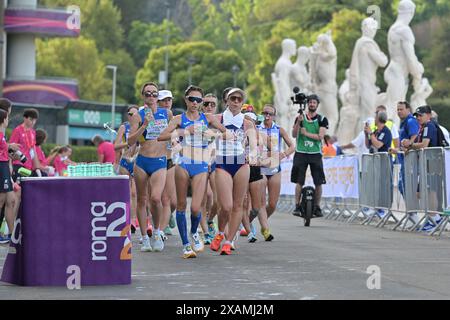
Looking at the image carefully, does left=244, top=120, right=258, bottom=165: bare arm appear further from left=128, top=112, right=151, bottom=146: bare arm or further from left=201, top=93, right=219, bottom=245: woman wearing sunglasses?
left=128, top=112, right=151, bottom=146: bare arm

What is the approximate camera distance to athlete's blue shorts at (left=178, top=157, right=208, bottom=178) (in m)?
16.3

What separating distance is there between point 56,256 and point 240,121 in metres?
4.62

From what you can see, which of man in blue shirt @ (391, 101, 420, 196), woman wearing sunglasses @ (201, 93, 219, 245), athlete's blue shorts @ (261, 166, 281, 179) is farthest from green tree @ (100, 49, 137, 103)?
woman wearing sunglasses @ (201, 93, 219, 245)

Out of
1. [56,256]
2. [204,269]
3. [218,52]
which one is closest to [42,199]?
[56,256]

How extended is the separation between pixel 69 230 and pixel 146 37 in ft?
422

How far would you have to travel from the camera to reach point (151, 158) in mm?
17203

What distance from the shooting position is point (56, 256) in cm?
1241

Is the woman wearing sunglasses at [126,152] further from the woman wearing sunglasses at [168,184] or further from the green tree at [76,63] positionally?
the green tree at [76,63]

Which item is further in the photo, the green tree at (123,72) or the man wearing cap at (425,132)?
the green tree at (123,72)

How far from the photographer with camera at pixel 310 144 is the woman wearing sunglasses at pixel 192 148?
7.30 meters

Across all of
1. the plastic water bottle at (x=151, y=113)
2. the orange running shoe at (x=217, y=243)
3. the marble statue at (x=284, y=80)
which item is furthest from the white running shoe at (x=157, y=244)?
the marble statue at (x=284, y=80)

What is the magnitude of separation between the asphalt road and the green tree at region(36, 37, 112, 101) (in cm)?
9870

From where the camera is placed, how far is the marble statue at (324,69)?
49156mm

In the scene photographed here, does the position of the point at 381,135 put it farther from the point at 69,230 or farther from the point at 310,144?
the point at 69,230
